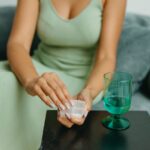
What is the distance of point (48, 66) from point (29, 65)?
0.22m

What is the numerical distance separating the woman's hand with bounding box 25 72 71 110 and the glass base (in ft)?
0.42

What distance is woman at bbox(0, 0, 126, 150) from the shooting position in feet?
3.78

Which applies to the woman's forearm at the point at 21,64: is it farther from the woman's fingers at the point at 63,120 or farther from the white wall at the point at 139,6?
the white wall at the point at 139,6

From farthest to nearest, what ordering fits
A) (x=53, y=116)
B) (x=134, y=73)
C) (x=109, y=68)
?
(x=134, y=73), (x=109, y=68), (x=53, y=116)

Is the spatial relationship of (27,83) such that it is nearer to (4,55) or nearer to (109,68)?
(109,68)

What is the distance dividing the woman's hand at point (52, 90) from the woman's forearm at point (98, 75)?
0.50ft

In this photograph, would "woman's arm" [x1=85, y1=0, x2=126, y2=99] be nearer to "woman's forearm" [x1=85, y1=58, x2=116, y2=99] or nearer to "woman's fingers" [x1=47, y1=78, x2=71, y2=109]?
"woman's forearm" [x1=85, y1=58, x2=116, y2=99]

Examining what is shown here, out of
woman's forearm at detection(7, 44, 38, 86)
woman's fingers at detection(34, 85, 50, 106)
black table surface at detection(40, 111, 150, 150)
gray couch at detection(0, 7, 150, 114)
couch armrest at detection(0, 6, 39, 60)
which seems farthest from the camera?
couch armrest at detection(0, 6, 39, 60)

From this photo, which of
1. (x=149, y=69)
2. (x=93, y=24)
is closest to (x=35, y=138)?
(x=93, y=24)

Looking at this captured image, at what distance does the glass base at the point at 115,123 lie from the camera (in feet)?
3.10

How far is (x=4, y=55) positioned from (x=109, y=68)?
678mm

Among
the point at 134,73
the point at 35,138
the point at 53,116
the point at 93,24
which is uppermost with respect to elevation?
the point at 93,24

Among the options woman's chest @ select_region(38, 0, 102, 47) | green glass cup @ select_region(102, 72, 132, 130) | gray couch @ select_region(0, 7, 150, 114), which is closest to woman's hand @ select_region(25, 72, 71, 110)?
green glass cup @ select_region(102, 72, 132, 130)

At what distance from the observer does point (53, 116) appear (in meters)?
1.02
